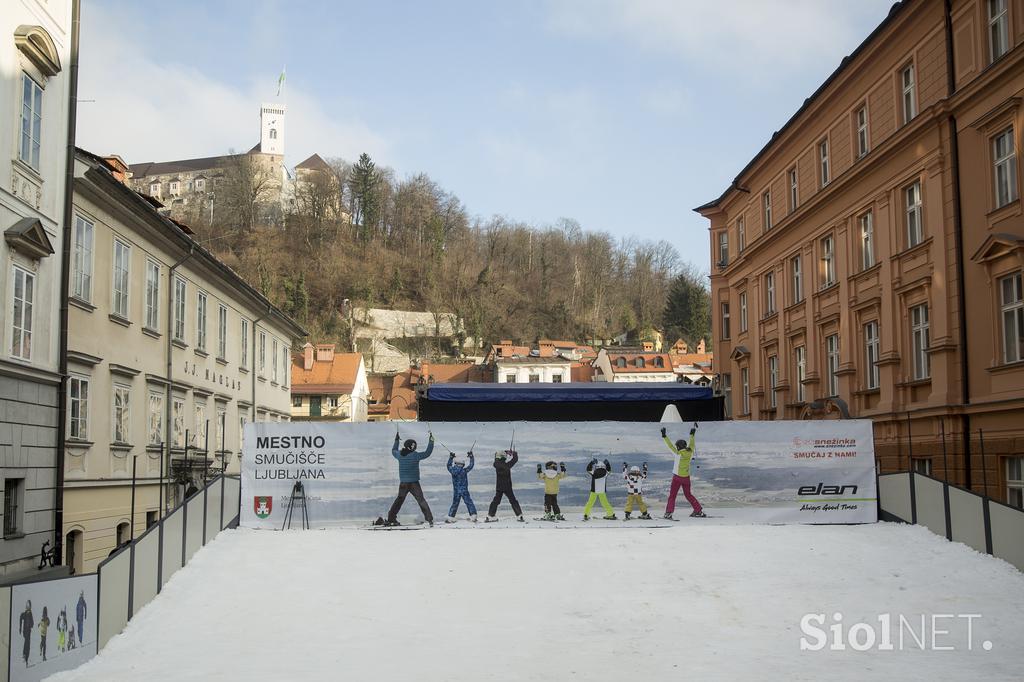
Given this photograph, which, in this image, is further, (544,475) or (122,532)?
(122,532)

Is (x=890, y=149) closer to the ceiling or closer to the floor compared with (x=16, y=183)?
closer to the ceiling

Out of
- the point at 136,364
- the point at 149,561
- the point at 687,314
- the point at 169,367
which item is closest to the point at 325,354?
the point at 687,314

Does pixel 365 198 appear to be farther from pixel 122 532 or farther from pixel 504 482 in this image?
pixel 504 482

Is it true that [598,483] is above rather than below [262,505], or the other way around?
above

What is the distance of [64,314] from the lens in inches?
839

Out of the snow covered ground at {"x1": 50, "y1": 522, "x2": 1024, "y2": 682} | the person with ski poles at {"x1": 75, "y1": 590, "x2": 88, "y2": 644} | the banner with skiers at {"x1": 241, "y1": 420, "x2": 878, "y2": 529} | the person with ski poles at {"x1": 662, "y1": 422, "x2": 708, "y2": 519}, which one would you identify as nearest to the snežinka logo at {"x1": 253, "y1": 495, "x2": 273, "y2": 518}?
the banner with skiers at {"x1": 241, "y1": 420, "x2": 878, "y2": 529}

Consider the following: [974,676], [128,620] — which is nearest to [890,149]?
[974,676]

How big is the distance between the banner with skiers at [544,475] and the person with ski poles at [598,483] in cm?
2

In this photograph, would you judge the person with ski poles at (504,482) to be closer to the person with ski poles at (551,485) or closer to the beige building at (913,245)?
the person with ski poles at (551,485)

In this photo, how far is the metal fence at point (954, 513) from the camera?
15461mm

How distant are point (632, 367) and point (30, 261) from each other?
236ft

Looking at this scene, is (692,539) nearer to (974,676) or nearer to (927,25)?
(974,676)

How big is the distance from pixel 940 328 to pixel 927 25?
24.2ft

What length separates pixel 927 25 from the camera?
24.0 meters
